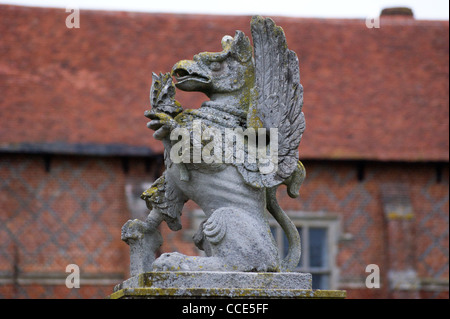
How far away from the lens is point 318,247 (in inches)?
806

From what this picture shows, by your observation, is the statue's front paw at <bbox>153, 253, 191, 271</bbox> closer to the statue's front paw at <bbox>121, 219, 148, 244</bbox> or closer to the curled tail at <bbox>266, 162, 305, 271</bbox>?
the statue's front paw at <bbox>121, 219, 148, 244</bbox>

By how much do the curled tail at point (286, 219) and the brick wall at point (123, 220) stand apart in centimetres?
1258

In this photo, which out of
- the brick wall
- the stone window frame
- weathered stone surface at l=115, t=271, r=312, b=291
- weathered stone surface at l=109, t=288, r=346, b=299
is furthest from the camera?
the stone window frame

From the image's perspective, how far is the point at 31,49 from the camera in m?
21.1

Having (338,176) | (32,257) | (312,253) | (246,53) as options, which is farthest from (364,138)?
(246,53)

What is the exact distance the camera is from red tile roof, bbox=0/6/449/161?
20.0 meters

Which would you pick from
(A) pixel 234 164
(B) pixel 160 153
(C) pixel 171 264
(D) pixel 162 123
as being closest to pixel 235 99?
(A) pixel 234 164

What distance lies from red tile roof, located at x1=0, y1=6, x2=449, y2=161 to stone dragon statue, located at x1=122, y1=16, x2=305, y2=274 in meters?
12.8

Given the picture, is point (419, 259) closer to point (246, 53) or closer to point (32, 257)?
point (32, 257)

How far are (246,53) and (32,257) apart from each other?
13443mm

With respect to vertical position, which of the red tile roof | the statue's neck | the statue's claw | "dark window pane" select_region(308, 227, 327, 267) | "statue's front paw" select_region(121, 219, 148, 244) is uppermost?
the red tile roof

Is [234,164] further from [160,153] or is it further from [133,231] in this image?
[160,153]

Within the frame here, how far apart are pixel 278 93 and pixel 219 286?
4.86 ft

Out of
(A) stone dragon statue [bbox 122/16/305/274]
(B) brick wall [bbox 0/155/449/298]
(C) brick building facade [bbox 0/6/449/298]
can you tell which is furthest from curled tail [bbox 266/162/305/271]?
(B) brick wall [bbox 0/155/449/298]
